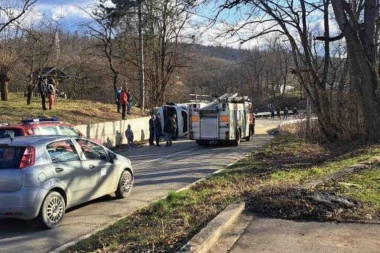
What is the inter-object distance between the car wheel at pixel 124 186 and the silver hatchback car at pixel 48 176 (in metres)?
0.51

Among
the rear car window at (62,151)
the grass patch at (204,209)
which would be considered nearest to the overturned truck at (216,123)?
the grass patch at (204,209)

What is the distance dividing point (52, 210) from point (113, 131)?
61.6ft

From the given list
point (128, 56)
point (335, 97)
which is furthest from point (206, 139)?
point (128, 56)

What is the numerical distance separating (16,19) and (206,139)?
12216 mm

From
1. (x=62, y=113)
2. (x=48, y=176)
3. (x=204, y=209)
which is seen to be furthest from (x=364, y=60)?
(x=62, y=113)

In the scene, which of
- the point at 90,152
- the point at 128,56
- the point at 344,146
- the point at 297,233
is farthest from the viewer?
the point at 128,56

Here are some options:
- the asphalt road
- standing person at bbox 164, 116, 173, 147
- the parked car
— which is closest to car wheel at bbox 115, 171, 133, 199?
the asphalt road

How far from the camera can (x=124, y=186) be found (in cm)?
1083

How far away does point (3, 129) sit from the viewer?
1238 centimetres

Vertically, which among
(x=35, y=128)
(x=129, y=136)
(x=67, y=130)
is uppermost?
(x=35, y=128)

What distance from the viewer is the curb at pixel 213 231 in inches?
223

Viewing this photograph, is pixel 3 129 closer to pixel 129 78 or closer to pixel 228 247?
pixel 228 247

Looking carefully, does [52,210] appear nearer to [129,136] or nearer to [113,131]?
[129,136]

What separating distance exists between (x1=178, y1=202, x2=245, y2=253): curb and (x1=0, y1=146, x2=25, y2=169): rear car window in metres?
3.37
